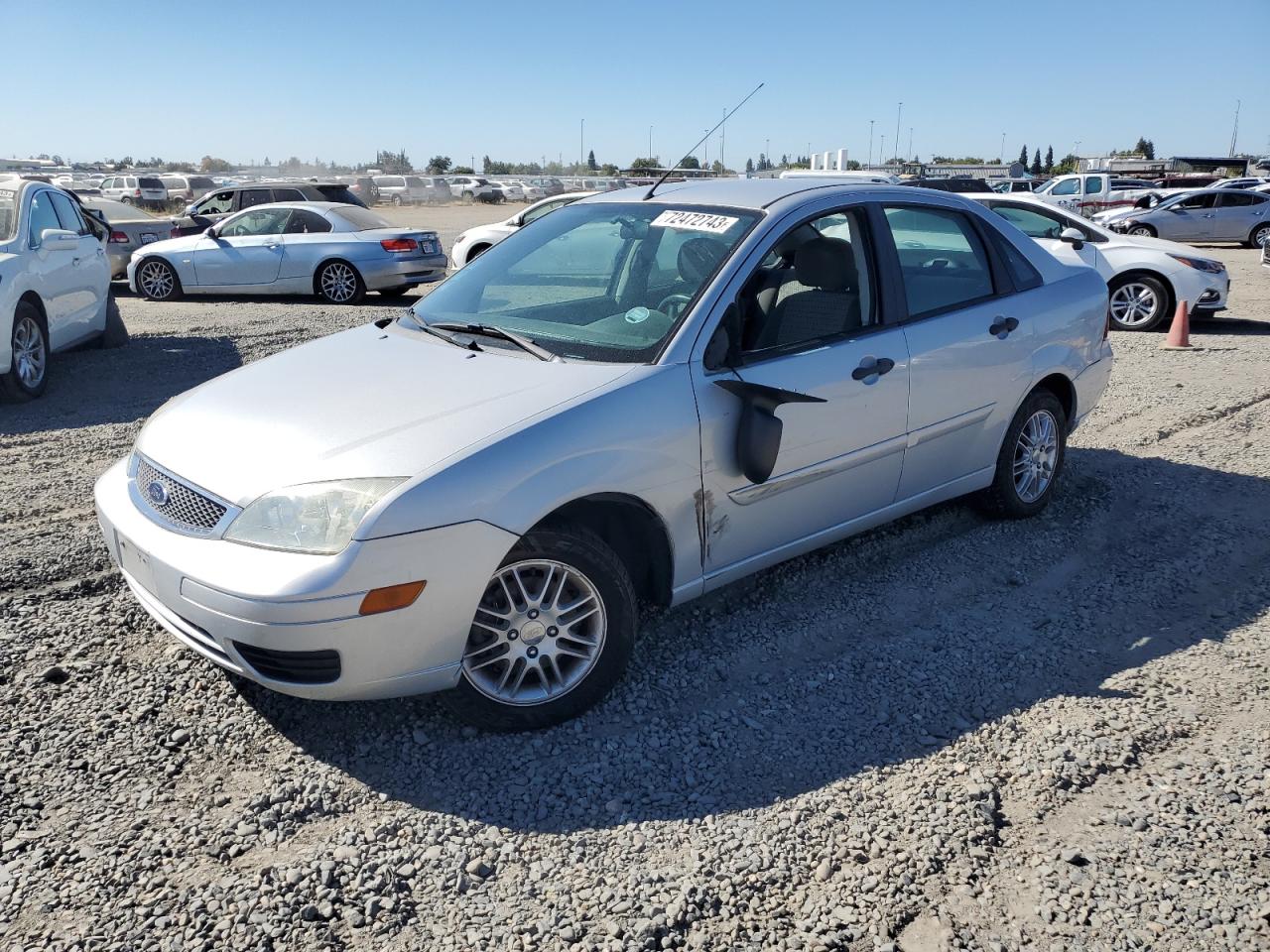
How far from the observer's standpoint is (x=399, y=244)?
14.7 m

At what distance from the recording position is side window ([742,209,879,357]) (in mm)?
4125

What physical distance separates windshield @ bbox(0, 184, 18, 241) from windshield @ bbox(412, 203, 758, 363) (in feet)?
19.1

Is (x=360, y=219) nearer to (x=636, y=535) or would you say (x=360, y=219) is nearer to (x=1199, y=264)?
(x=1199, y=264)

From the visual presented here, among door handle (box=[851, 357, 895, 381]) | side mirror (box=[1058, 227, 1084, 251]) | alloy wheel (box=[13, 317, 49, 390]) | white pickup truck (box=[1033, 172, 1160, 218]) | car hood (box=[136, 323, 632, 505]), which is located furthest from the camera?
white pickup truck (box=[1033, 172, 1160, 218])

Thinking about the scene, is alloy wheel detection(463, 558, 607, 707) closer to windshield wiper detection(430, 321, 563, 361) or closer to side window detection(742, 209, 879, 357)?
windshield wiper detection(430, 321, 563, 361)

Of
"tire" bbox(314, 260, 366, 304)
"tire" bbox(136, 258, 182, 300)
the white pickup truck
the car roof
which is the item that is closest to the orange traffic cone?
the car roof

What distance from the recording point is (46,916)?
2725 mm

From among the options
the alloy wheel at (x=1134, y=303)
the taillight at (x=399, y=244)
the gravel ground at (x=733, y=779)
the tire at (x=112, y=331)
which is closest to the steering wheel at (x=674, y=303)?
the gravel ground at (x=733, y=779)

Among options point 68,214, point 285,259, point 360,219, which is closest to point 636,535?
point 68,214

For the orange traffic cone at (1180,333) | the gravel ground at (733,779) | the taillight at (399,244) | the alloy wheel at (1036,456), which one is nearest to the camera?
the gravel ground at (733,779)

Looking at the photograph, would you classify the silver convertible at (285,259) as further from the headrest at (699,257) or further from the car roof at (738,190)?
the headrest at (699,257)

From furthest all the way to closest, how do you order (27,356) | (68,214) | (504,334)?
(68,214) < (27,356) < (504,334)

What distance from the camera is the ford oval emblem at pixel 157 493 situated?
360 centimetres

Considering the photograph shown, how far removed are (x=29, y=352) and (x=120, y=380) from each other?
0.82 metres
